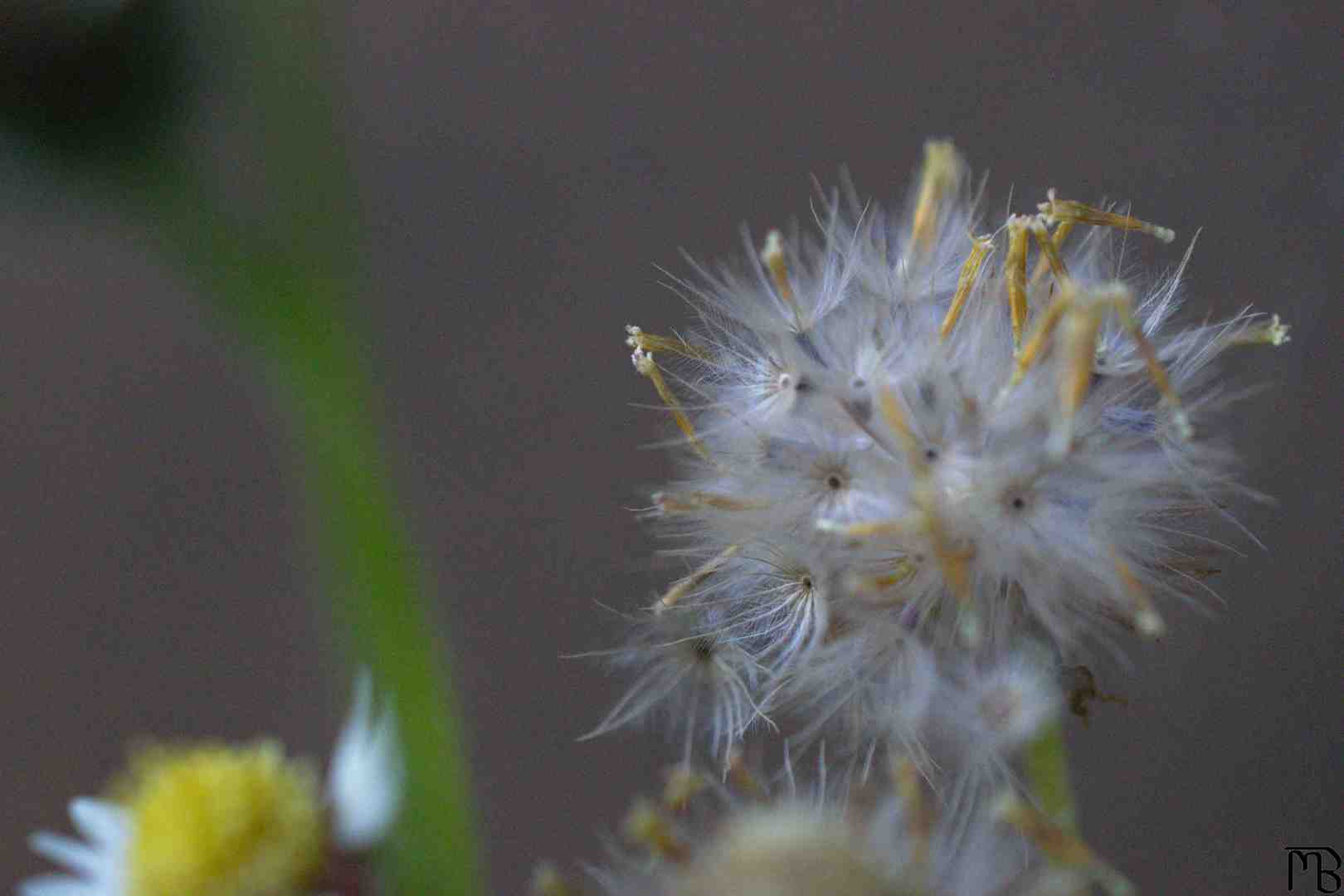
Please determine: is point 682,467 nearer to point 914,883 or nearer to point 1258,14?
point 914,883

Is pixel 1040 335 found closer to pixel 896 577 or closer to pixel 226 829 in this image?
pixel 896 577

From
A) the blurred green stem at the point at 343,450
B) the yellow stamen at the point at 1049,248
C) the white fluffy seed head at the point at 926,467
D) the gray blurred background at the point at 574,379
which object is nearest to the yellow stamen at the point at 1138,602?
the white fluffy seed head at the point at 926,467

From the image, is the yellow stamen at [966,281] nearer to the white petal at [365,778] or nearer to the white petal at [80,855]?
the white petal at [365,778]

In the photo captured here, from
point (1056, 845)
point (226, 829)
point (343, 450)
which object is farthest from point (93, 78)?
point (1056, 845)

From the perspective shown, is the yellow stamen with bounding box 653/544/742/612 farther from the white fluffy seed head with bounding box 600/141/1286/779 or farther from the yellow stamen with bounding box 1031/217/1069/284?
the yellow stamen with bounding box 1031/217/1069/284

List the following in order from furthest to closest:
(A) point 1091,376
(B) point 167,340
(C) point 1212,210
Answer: (B) point 167,340 < (C) point 1212,210 < (A) point 1091,376

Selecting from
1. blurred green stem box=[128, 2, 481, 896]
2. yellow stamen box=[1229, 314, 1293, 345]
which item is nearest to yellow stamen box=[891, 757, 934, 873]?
blurred green stem box=[128, 2, 481, 896]

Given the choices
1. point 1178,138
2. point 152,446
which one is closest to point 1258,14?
point 1178,138
